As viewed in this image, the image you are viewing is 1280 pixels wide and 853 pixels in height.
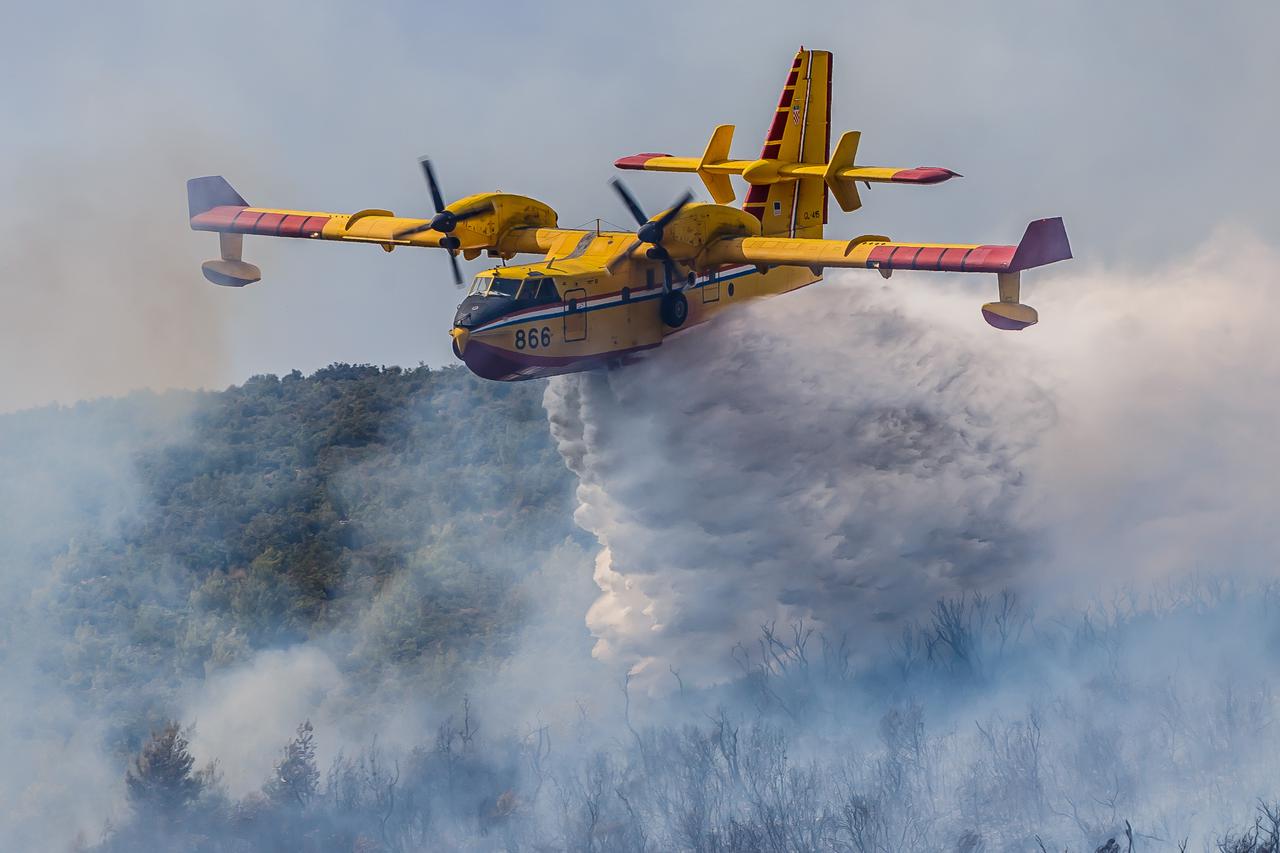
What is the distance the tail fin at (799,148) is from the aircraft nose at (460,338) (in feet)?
28.4

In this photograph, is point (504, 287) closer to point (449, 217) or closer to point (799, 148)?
point (449, 217)

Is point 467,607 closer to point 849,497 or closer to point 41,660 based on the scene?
point 41,660

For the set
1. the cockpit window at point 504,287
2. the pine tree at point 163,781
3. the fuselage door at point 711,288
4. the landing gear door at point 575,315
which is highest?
the cockpit window at point 504,287

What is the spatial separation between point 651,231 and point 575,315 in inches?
81.1

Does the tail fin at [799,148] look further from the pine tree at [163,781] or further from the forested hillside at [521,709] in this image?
the pine tree at [163,781]

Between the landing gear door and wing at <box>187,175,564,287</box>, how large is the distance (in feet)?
9.63

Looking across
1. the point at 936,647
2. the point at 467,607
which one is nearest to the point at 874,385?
the point at 936,647

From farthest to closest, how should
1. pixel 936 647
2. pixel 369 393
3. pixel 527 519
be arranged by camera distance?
1. pixel 369 393
2. pixel 527 519
3. pixel 936 647

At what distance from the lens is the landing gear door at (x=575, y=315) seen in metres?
35.9

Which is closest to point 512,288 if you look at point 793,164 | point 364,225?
point 364,225

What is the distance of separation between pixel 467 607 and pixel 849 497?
1681 cm

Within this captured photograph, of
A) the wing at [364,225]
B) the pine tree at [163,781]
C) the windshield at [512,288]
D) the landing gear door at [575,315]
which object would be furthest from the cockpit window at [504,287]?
the pine tree at [163,781]

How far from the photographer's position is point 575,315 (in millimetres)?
36031

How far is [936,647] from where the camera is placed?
4150 centimetres
